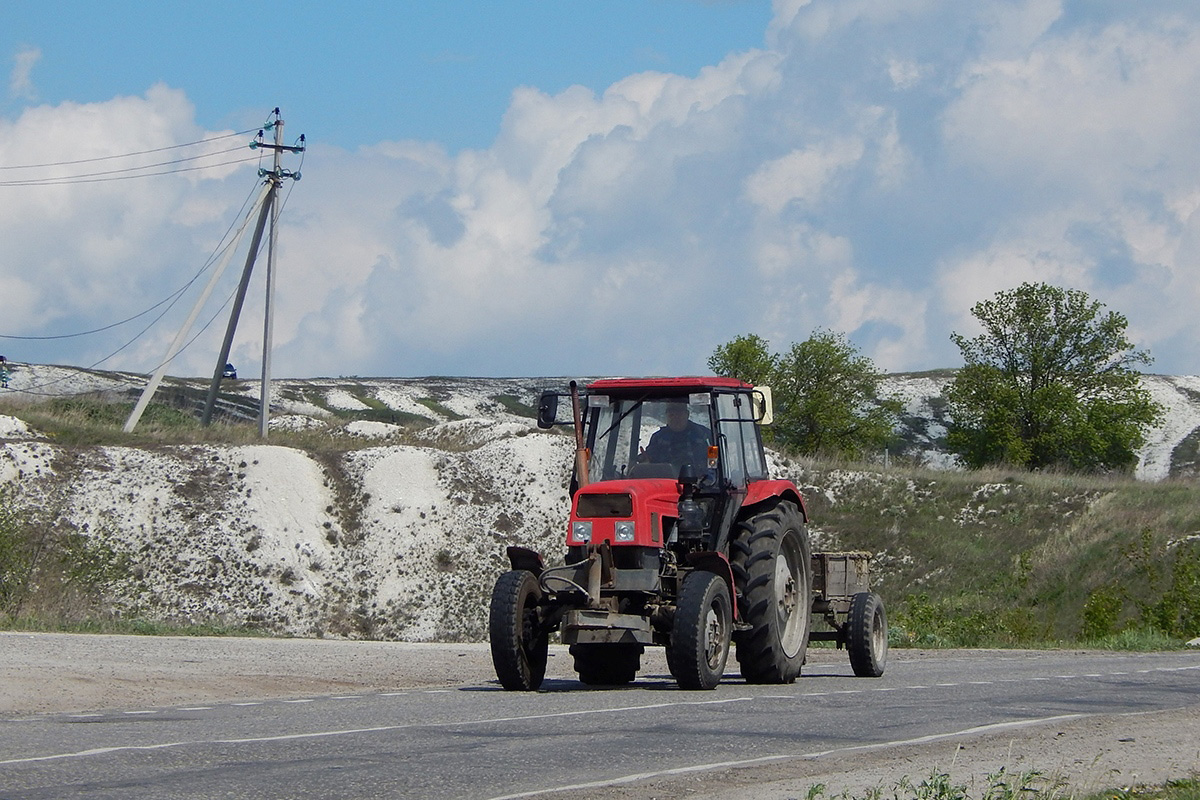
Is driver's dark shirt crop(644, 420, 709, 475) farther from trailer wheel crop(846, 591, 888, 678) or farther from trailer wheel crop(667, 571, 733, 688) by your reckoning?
trailer wheel crop(846, 591, 888, 678)

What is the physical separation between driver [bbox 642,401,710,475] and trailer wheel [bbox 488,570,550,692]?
1990 millimetres

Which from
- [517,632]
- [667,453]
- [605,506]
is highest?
[667,453]

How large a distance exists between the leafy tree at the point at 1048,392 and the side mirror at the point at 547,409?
2535 inches

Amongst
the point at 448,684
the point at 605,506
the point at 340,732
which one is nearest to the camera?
the point at 340,732

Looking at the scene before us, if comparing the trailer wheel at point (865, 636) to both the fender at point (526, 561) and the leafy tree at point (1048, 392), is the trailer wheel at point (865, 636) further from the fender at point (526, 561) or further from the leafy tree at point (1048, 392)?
the leafy tree at point (1048, 392)

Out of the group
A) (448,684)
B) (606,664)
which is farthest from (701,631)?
(448,684)

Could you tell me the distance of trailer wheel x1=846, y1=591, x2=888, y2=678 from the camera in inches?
664

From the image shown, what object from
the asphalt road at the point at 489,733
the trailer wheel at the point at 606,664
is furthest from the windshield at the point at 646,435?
the asphalt road at the point at 489,733

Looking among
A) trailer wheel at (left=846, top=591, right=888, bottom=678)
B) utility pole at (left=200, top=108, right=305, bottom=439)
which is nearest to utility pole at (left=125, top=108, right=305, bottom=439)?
utility pole at (left=200, top=108, right=305, bottom=439)

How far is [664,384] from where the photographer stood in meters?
15.1

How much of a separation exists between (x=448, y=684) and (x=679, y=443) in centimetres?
423

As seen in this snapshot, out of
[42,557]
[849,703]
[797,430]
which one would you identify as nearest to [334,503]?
[42,557]

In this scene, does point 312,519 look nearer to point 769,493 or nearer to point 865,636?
point 865,636

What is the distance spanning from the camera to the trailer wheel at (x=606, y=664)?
50.6 ft
